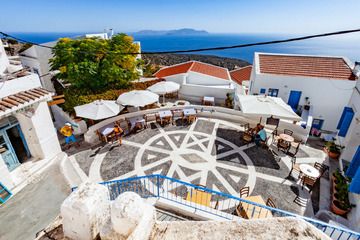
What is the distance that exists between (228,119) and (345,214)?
9.14 m

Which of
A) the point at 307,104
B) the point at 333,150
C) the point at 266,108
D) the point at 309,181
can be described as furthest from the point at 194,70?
the point at 309,181

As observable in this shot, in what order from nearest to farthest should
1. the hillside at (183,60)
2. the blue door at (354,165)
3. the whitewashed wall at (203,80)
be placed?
the blue door at (354,165) < the whitewashed wall at (203,80) < the hillside at (183,60)

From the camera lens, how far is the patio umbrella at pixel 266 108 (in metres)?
11.6

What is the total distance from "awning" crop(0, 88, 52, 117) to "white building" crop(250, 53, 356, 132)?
51.7 feet

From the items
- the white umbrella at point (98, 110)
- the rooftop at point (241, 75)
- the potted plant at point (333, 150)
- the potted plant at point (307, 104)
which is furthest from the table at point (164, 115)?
the rooftop at point (241, 75)

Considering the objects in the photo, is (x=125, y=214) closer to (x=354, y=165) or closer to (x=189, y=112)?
(x=354, y=165)

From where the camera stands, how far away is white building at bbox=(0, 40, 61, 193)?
8.52 meters

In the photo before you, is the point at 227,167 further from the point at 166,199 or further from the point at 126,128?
the point at 126,128

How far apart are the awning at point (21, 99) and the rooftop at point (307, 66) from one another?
1650cm

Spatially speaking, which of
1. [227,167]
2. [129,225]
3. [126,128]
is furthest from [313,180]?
[126,128]

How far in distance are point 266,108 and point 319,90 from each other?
783cm

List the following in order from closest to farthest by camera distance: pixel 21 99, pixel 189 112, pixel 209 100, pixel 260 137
A: pixel 21 99 < pixel 260 137 < pixel 189 112 < pixel 209 100

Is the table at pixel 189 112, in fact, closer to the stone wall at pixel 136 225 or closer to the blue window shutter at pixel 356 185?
the blue window shutter at pixel 356 185

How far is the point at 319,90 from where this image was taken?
52.7 feet
